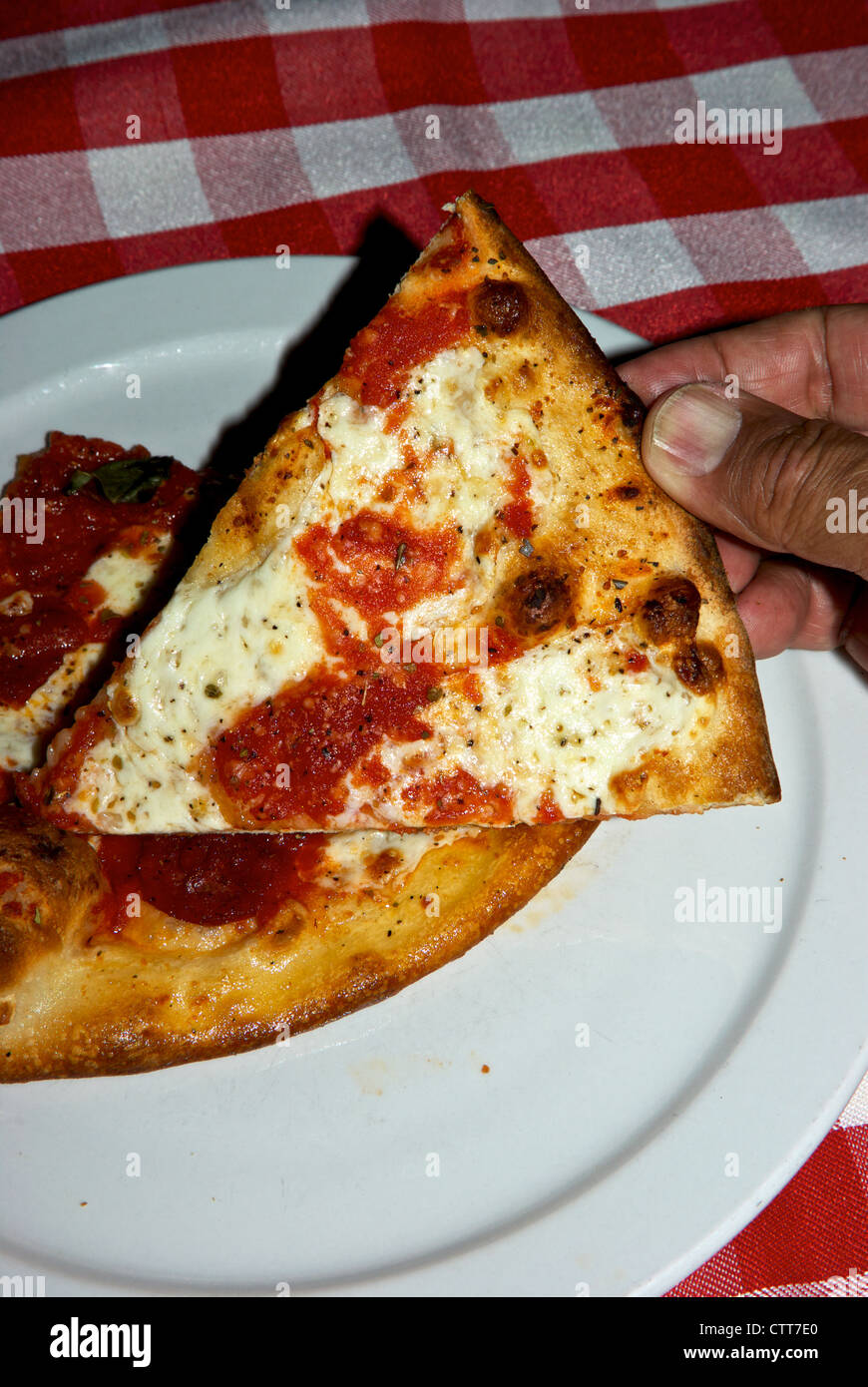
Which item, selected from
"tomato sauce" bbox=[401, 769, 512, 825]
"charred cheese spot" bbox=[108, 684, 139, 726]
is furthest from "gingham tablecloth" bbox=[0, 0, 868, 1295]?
"tomato sauce" bbox=[401, 769, 512, 825]

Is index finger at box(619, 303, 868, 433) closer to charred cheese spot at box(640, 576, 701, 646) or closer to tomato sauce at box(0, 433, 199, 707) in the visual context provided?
charred cheese spot at box(640, 576, 701, 646)

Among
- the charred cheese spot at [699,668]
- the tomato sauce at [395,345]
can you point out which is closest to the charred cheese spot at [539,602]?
the charred cheese spot at [699,668]

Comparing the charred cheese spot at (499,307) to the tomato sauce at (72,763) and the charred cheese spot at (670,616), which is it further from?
the tomato sauce at (72,763)

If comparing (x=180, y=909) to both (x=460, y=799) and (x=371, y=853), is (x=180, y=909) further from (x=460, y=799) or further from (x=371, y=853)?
(x=460, y=799)

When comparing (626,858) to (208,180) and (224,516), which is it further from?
(208,180)

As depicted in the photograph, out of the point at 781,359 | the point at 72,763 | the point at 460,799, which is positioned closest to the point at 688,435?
Result: the point at 460,799
